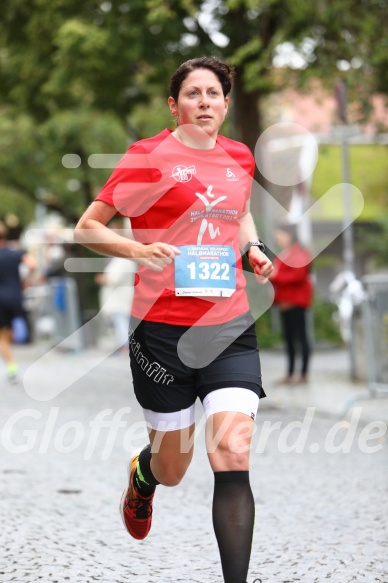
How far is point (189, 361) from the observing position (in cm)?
431

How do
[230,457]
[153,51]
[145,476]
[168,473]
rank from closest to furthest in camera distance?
1. [230,457]
2. [168,473]
3. [145,476]
4. [153,51]

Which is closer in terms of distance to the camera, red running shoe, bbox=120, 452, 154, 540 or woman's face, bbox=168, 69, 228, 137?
woman's face, bbox=168, 69, 228, 137

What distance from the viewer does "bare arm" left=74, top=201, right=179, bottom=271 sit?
409 cm

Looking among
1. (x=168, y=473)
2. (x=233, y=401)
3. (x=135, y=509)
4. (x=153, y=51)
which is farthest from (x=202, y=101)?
(x=153, y=51)

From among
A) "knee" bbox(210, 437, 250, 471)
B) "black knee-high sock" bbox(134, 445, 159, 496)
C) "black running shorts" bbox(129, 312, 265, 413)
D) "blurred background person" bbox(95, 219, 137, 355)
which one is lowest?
"blurred background person" bbox(95, 219, 137, 355)

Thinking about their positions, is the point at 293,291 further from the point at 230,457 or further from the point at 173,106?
the point at 230,457

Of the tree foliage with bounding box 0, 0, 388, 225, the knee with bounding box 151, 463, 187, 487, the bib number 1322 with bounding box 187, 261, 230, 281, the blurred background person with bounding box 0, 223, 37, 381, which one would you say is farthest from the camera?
the blurred background person with bounding box 0, 223, 37, 381

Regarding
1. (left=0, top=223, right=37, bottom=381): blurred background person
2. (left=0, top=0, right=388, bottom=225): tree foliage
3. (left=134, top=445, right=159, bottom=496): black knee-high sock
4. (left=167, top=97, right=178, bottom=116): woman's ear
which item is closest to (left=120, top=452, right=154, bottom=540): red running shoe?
(left=134, top=445, right=159, bottom=496): black knee-high sock

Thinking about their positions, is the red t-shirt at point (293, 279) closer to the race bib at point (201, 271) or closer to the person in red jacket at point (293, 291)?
the person in red jacket at point (293, 291)

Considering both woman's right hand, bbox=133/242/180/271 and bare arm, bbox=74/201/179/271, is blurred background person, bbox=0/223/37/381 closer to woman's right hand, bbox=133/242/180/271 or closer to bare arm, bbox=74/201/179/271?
bare arm, bbox=74/201/179/271

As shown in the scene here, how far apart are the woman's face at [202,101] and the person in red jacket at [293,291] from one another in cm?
828

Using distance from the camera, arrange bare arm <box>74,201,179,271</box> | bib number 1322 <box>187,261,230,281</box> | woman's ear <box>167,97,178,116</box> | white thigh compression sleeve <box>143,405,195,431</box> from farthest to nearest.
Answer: woman's ear <box>167,97,178,116</box> < white thigh compression sleeve <box>143,405,195,431</box> < bib number 1322 <box>187,261,230,281</box> < bare arm <box>74,201,179,271</box>

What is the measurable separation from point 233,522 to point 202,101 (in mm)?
1521

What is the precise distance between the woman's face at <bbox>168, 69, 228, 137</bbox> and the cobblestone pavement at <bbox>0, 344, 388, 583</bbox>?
1.80m
